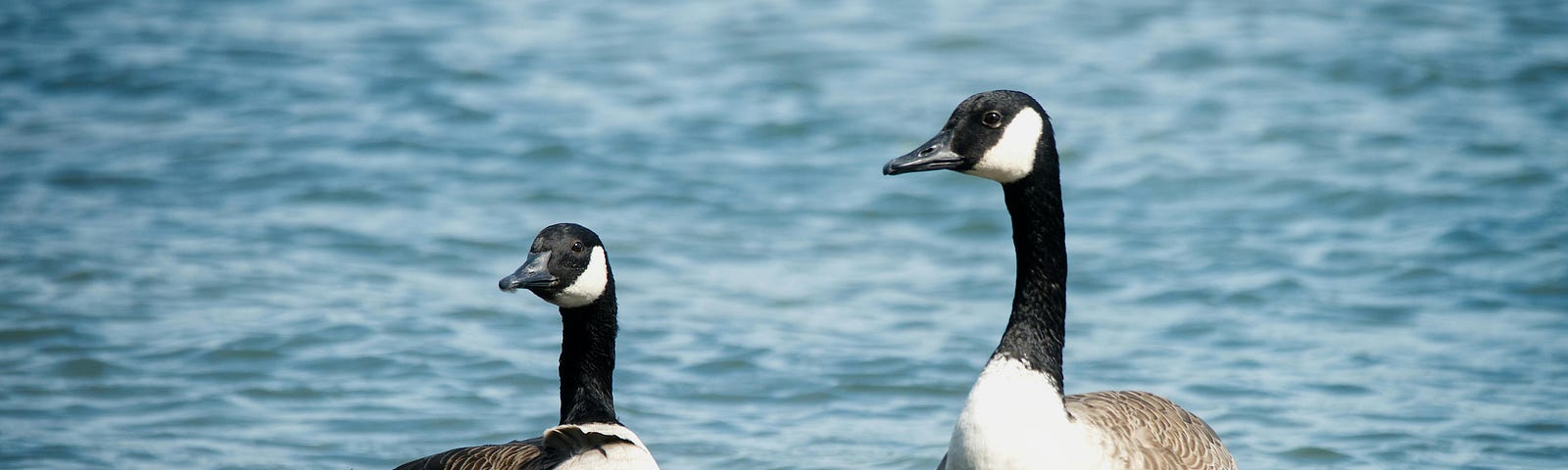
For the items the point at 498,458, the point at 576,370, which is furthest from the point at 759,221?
the point at 498,458

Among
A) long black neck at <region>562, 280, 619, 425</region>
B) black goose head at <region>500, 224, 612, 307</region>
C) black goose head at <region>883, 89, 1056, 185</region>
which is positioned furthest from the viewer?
long black neck at <region>562, 280, 619, 425</region>

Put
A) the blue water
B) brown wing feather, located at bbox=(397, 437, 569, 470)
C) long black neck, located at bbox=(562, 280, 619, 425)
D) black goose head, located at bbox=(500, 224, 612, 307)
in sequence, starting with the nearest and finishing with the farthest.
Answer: brown wing feather, located at bbox=(397, 437, 569, 470) → black goose head, located at bbox=(500, 224, 612, 307) → long black neck, located at bbox=(562, 280, 619, 425) → the blue water

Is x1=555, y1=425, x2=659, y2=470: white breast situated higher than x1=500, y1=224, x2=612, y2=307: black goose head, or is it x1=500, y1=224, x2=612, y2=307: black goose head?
x1=500, y1=224, x2=612, y2=307: black goose head

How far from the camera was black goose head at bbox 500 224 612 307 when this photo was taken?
592 centimetres

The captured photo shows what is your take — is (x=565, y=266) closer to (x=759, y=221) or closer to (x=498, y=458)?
(x=498, y=458)

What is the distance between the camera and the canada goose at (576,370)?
5703mm

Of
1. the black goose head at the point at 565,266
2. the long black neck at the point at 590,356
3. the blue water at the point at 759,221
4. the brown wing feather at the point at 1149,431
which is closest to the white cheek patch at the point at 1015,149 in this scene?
the brown wing feather at the point at 1149,431

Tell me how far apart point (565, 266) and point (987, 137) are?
65.3 inches

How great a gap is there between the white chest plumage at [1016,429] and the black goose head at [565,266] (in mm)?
1545

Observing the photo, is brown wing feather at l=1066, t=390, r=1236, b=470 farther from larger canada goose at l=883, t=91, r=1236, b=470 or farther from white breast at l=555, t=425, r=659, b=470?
white breast at l=555, t=425, r=659, b=470

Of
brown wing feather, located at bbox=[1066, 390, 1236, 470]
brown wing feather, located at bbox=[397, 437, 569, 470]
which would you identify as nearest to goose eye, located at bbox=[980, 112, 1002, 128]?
brown wing feather, located at bbox=[1066, 390, 1236, 470]

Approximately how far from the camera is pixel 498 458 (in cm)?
596

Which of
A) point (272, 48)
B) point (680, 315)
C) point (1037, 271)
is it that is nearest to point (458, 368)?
point (680, 315)

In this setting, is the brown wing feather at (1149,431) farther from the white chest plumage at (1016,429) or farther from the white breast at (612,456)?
the white breast at (612,456)
